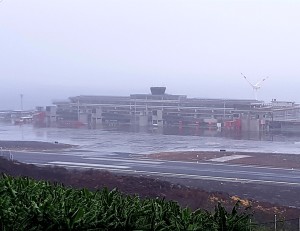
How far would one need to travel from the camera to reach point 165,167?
92.7ft

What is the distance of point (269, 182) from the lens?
23.2 m

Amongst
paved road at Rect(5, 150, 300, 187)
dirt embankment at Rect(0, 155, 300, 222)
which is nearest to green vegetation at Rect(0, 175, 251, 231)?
dirt embankment at Rect(0, 155, 300, 222)

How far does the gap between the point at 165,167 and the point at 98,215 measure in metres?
24.1

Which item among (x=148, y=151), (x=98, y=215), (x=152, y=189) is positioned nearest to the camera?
(x=98, y=215)

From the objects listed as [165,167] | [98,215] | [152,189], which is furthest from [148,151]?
[98,215]

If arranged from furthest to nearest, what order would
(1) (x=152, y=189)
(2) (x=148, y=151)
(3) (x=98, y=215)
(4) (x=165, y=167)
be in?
1. (2) (x=148, y=151)
2. (4) (x=165, y=167)
3. (1) (x=152, y=189)
4. (3) (x=98, y=215)

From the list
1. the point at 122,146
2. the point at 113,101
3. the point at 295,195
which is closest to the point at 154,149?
the point at 122,146

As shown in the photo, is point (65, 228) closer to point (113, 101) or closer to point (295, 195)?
point (295, 195)

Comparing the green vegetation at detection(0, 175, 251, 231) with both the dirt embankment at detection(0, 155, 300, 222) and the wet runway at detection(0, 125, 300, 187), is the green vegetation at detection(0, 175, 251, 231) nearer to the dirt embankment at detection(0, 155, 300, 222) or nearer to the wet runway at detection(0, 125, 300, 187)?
the dirt embankment at detection(0, 155, 300, 222)

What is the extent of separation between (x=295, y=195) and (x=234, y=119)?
40.7 metres

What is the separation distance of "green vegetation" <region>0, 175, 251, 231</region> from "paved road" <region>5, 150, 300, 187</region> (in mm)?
19072

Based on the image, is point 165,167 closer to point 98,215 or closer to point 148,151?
→ point 148,151

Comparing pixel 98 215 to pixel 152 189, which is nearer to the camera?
pixel 98 215

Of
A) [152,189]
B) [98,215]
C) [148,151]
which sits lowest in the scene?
[148,151]
